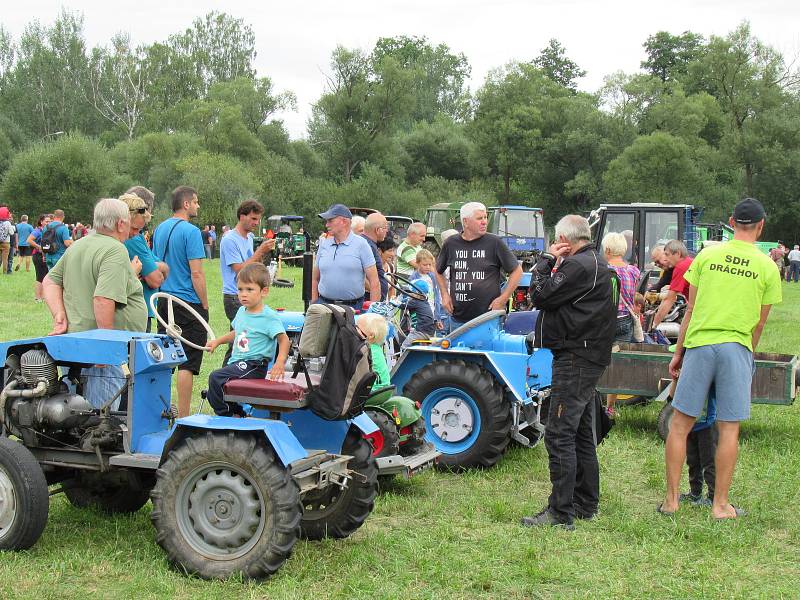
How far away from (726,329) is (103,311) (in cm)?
361

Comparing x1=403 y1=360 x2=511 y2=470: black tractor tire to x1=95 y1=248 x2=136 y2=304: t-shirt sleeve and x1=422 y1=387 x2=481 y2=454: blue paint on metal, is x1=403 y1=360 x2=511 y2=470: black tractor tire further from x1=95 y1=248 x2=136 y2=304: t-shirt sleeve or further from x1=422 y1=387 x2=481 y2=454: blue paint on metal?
x1=95 y1=248 x2=136 y2=304: t-shirt sleeve

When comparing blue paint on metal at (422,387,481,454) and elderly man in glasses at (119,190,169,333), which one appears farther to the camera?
blue paint on metal at (422,387,481,454)

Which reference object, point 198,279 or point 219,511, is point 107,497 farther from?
point 198,279

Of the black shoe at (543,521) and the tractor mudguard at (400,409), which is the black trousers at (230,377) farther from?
the black shoe at (543,521)

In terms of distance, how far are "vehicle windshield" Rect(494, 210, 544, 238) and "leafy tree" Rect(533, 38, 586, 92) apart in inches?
1893

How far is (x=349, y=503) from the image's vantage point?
4.91 meters

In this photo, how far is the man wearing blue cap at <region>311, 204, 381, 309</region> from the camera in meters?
7.24

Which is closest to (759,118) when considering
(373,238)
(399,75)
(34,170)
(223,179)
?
(399,75)

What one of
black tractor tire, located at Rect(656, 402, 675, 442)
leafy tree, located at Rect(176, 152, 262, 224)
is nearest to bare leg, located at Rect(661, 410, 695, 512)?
black tractor tire, located at Rect(656, 402, 675, 442)

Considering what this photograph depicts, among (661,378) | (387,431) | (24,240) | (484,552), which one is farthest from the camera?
(24,240)

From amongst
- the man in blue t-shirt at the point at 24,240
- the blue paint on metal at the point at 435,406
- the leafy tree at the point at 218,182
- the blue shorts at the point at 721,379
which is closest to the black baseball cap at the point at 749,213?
the blue shorts at the point at 721,379

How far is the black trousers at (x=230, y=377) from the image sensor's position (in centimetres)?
486

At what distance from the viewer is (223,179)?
46.8 meters

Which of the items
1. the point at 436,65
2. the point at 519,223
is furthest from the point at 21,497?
the point at 436,65
